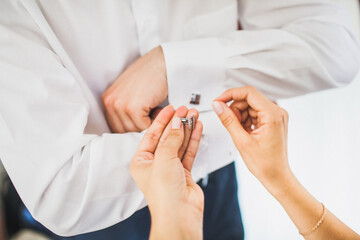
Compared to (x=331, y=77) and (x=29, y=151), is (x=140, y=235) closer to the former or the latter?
(x=29, y=151)

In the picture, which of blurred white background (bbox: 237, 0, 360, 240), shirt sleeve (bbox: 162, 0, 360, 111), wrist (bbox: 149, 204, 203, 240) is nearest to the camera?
wrist (bbox: 149, 204, 203, 240)

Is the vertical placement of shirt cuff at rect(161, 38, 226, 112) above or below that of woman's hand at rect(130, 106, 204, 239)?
above

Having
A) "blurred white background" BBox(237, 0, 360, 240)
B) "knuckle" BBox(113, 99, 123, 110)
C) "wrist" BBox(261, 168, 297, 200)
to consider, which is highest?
"knuckle" BBox(113, 99, 123, 110)

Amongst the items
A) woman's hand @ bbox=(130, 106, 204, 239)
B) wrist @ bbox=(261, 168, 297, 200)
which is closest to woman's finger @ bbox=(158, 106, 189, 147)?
woman's hand @ bbox=(130, 106, 204, 239)

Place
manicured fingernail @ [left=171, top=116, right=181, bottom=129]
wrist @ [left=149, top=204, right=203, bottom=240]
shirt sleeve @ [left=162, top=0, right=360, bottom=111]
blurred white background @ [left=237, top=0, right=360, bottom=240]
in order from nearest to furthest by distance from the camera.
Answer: wrist @ [left=149, top=204, right=203, bottom=240], manicured fingernail @ [left=171, top=116, right=181, bottom=129], shirt sleeve @ [left=162, top=0, right=360, bottom=111], blurred white background @ [left=237, top=0, right=360, bottom=240]

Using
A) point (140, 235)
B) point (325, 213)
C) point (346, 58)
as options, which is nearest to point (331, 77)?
point (346, 58)

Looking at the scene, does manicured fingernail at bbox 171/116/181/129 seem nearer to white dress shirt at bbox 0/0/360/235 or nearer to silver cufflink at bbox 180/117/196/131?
silver cufflink at bbox 180/117/196/131

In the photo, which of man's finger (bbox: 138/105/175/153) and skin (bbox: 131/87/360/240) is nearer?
skin (bbox: 131/87/360/240)
